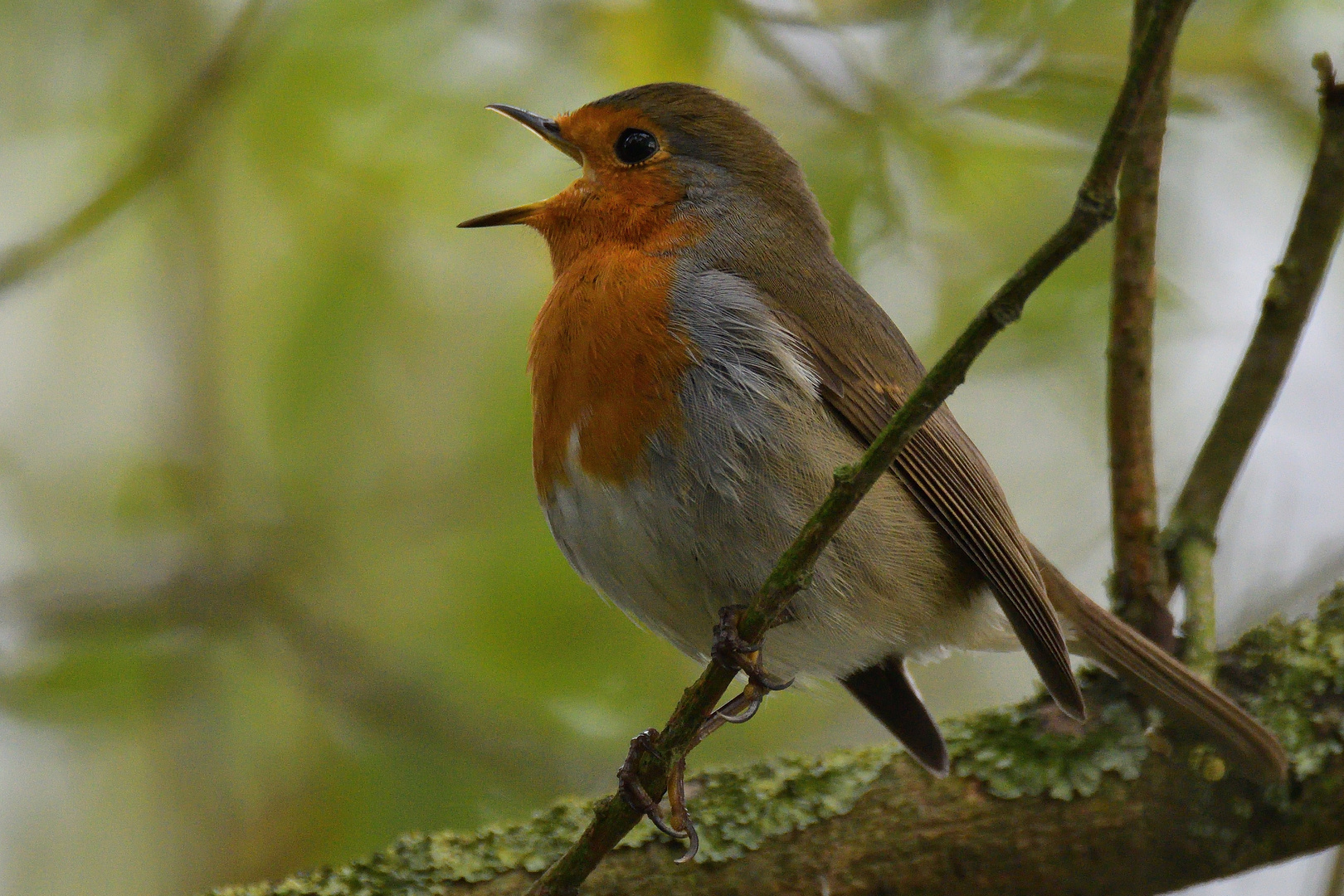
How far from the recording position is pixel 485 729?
14.5 ft

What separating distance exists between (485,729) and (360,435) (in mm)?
1240

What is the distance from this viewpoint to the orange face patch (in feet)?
10.0

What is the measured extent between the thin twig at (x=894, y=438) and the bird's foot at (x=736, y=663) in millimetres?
91

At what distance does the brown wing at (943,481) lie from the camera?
11.0 feet

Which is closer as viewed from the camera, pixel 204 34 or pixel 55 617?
pixel 55 617

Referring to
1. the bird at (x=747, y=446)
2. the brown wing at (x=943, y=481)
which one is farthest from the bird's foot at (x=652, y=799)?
the brown wing at (x=943, y=481)

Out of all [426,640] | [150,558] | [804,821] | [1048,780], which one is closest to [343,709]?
[426,640]

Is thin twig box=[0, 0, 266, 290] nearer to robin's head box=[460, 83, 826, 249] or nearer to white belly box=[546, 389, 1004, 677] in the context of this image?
robin's head box=[460, 83, 826, 249]

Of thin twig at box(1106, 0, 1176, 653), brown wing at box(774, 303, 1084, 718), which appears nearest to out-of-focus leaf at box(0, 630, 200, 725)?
brown wing at box(774, 303, 1084, 718)

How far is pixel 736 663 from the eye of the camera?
8.78 ft

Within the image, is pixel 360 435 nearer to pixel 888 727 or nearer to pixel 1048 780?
pixel 888 727

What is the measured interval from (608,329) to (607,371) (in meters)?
0.13

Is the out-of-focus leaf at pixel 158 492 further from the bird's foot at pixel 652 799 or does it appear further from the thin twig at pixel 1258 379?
the thin twig at pixel 1258 379

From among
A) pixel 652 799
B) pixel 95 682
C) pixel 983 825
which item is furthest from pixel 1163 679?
pixel 95 682
